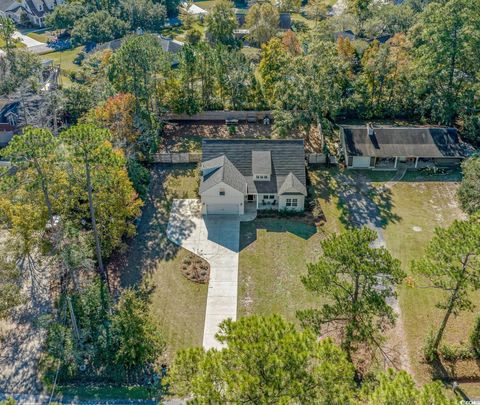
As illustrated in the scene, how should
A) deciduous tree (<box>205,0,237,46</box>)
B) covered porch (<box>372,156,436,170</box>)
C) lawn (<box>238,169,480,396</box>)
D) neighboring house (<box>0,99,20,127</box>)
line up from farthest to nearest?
1. deciduous tree (<box>205,0,237,46</box>)
2. neighboring house (<box>0,99,20,127</box>)
3. covered porch (<box>372,156,436,170</box>)
4. lawn (<box>238,169,480,396</box>)

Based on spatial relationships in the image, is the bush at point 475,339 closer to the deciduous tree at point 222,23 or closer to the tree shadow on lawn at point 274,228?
the tree shadow on lawn at point 274,228

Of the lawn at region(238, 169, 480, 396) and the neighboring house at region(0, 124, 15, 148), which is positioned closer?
the lawn at region(238, 169, 480, 396)

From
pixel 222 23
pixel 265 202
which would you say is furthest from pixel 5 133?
pixel 222 23

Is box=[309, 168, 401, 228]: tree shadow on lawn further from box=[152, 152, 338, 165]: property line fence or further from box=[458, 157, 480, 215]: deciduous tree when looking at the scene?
box=[458, 157, 480, 215]: deciduous tree

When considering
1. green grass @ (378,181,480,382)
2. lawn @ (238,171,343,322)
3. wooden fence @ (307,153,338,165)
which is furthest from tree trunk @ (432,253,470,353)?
wooden fence @ (307,153,338,165)

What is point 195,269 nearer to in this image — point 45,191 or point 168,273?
point 168,273

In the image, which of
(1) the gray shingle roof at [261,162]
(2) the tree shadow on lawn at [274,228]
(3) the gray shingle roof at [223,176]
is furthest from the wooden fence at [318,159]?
(2) the tree shadow on lawn at [274,228]
